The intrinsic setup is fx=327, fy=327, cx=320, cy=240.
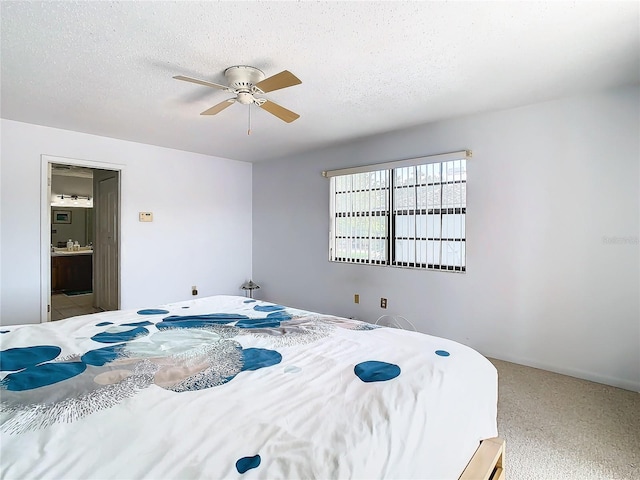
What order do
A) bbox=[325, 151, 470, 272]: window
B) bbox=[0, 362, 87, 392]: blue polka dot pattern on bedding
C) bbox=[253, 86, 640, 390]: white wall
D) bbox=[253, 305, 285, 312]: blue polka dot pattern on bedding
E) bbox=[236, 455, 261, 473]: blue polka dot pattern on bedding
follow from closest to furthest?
bbox=[236, 455, 261, 473]: blue polka dot pattern on bedding < bbox=[0, 362, 87, 392]: blue polka dot pattern on bedding < bbox=[253, 305, 285, 312]: blue polka dot pattern on bedding < bbox=[253, 86, 640, 390]: white wall < bbox=[325, 151, 470, 272]: window

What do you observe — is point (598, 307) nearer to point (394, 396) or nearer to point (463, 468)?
point (463, 468)

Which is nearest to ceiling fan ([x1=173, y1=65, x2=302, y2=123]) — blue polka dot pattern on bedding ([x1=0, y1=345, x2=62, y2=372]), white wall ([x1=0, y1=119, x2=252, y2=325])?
blue polka dot pattern on bedding ([x1=0, y1=345, x2=62, y2=372])

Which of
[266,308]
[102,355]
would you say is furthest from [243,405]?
[266,308]

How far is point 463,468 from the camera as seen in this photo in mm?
1141

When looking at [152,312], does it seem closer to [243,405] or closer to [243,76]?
[243,405]

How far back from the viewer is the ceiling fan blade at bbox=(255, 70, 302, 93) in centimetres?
195

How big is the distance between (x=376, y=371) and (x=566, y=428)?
167 cm

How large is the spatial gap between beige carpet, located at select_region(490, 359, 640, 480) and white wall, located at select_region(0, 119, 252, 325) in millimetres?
4035

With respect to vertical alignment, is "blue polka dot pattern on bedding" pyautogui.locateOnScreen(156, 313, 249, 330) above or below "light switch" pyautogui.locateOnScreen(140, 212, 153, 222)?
below

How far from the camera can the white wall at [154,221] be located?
3.44 metres

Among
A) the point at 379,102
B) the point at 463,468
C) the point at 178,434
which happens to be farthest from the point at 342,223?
the point at 178,434

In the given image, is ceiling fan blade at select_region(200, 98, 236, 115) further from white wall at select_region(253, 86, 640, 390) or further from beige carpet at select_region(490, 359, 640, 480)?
beige carpet at select_region(490, 359, 640, 480)

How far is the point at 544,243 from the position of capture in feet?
9.38

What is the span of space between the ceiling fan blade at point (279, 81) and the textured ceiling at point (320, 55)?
0.65 feet
